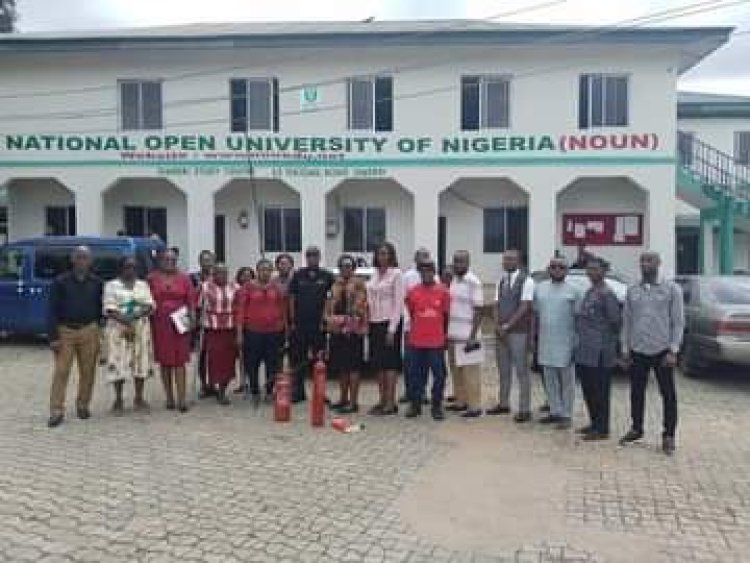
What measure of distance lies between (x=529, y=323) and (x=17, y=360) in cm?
854

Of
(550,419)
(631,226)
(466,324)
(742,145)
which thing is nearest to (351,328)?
(466,324)

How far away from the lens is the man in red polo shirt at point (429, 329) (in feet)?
28.0

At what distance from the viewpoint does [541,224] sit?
2219cm

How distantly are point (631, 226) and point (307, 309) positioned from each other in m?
16.2

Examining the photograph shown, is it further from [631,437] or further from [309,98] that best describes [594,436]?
[309,98]

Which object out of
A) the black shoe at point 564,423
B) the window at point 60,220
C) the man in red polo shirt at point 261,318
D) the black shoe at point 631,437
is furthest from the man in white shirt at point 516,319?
Result: the window at point 60,220

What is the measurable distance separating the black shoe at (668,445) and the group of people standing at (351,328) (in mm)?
618

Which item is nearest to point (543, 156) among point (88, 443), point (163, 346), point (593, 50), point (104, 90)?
point (593, 50)

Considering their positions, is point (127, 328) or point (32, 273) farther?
point (32, 273)

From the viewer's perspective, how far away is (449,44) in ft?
70.8

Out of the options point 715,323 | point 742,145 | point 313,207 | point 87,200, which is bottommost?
point 715,323

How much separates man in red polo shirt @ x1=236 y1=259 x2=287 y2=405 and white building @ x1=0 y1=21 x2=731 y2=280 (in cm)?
1355

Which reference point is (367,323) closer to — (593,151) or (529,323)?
(529,323)

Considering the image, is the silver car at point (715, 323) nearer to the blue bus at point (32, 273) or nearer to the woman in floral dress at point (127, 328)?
the woman in floral dress at point (127, 328)
